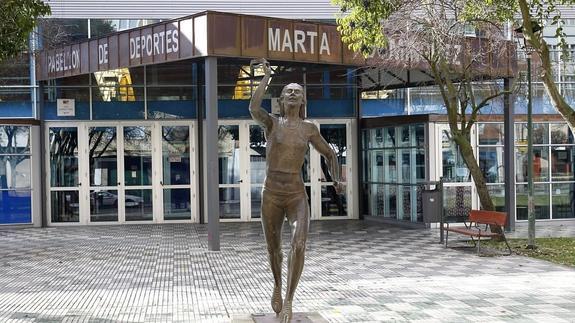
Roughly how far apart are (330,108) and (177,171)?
4748 millimetres

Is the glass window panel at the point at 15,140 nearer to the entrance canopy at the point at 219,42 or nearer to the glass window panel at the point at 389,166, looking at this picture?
the entrance canopy at the point at 219,42

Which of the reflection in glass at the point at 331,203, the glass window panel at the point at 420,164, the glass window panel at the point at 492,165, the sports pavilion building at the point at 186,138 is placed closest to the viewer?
the glass window panel at the point at 420,164

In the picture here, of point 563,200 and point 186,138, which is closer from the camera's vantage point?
point 563,200

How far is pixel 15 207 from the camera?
1975 centimetres

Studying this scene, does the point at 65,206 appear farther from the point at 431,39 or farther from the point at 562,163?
the point at 562,163

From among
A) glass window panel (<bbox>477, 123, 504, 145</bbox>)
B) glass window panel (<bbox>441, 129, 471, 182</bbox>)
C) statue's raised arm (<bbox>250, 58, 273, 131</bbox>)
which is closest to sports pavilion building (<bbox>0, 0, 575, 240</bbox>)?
→ glass window panel (<bbox>477, 123, 504, 145</bbox>)

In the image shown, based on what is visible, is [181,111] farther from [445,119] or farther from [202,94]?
[445,119]

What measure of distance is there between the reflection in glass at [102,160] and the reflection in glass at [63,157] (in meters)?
0.43

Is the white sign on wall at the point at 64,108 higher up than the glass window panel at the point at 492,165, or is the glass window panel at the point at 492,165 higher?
the white sign on wall at the point at 64,108

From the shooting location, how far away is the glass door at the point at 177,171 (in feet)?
67.0

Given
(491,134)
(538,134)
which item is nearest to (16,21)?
(491,134)

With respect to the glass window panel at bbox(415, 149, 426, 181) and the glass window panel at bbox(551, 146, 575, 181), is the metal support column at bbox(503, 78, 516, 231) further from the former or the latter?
the glass window panel at bbox(551, 146, 575, 181)

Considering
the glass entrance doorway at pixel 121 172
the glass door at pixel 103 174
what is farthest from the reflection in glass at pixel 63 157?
the glass door at pixel 103 174

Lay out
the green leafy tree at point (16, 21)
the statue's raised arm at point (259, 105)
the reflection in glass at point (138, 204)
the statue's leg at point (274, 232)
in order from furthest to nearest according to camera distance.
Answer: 1. the reflection in glass at point (138, 204)
2. the green leafy tree at point (16, 21)
3. the statue's leg at point (274, 232)
4. the statue's raised arm at point (259, 105)
